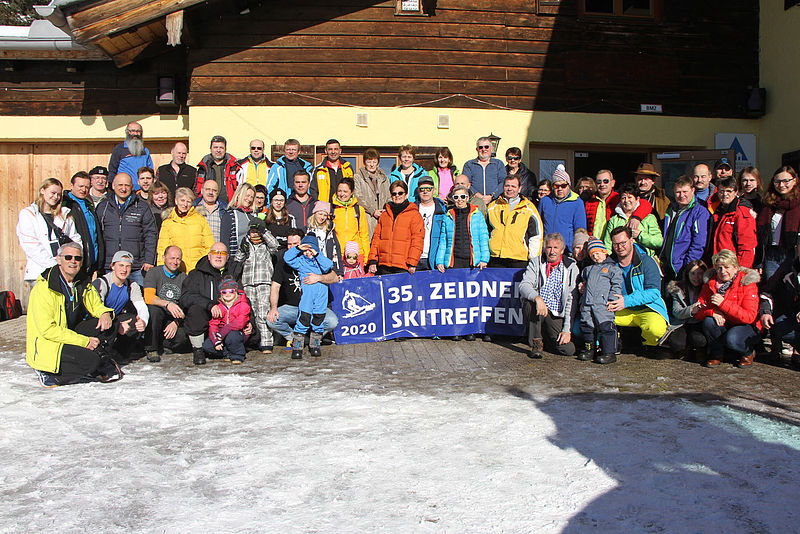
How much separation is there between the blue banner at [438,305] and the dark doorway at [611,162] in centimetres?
438

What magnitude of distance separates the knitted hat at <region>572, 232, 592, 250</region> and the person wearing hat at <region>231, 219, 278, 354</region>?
3.23 meters

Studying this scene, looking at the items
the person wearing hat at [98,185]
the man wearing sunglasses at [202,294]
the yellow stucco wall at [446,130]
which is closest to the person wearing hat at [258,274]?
the man wearing sunglasses at [202,294]

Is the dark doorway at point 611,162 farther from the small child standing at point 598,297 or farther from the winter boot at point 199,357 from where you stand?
the winter boot at point 199,357

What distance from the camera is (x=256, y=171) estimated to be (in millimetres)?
9039

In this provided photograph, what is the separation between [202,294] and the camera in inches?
282

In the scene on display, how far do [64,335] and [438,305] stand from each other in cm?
393

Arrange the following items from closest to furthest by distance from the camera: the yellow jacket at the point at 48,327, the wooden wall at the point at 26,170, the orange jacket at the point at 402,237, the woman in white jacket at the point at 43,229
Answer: the yellow jacket at the point at 48,327
the woman in white jacket at the point at 43,229
the orange jacket at the point at 402,237
the wooden wall at the point at 26,170

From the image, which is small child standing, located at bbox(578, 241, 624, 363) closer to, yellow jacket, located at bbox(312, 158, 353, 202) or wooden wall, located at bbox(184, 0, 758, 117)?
yellow jacket, located at bbox(312, 158, 353, 202)

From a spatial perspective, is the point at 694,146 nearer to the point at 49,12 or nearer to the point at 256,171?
the point at 256,171

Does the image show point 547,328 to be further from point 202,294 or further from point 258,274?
point 202,294

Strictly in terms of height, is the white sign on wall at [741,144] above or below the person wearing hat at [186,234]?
above

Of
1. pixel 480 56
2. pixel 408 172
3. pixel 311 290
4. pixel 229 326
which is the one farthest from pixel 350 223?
pixel 480 56

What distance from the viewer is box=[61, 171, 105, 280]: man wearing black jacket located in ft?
24.0

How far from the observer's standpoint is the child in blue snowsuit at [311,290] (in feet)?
24.0
